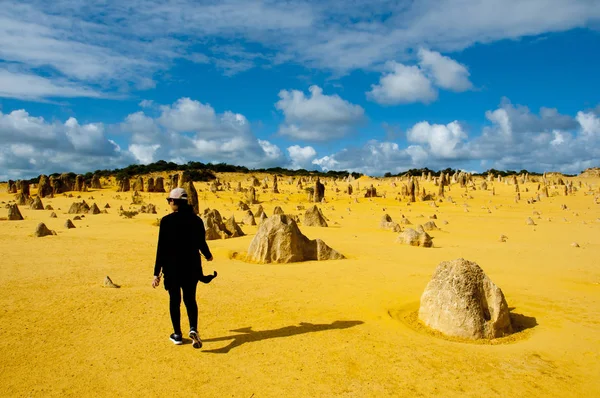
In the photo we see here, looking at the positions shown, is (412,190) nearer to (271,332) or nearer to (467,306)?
(467,306)

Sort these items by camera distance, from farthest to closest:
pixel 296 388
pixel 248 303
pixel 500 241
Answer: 1. pixel 500 241
2. pixel 248 303
3. pixel 296 388

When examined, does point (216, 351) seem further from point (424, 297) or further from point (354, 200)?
point (354, 200)

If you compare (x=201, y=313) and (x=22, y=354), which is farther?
(x=201, y=313)

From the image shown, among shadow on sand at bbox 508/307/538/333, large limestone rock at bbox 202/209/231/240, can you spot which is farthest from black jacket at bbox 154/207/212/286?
large limestone rock at bbox 202/209/231/240

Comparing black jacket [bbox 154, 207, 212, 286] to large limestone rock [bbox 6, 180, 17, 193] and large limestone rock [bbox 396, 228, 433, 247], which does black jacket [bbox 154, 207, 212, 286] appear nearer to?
large limestone rock [bbox 396, 228, 433, 247]

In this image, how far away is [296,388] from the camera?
4.59 m

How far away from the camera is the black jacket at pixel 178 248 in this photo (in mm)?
5715

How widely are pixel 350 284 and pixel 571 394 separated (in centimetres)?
520

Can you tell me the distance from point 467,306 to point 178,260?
4330 millimetres

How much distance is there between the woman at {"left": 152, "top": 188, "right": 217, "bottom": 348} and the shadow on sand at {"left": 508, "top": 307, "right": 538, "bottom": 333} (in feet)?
16.5

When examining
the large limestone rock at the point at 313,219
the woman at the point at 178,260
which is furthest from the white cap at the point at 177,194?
the large limestone rock at the point at 313,219

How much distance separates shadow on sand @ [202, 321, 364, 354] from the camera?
5773mm

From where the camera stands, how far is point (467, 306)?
6.38 m

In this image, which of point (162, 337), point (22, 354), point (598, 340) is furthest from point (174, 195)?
point (598, 340)
